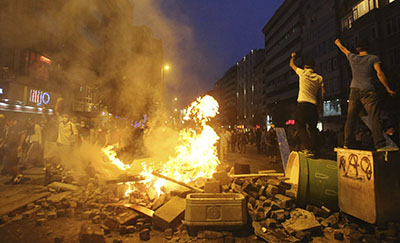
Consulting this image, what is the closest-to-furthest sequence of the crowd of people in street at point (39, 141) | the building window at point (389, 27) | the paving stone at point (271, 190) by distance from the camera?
the paving stone at point (271, 190) < the crowd of people in street at point (39, 141) < the building window at point (389, 27)

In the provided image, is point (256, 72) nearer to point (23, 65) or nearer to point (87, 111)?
point (87, 111)

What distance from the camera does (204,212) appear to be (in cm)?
353

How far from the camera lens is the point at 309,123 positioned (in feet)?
14.2

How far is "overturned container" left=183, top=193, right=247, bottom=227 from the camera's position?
137 inches

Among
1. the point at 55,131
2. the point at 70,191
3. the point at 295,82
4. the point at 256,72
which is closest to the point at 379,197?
the point at 70,191

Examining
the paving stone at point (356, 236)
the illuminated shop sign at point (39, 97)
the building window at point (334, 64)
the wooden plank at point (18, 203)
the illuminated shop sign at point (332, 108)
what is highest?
the building window at point (334, 64)

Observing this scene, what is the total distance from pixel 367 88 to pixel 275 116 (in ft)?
135

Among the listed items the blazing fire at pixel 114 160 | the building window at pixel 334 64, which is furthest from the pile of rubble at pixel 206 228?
the building window at pixel 334 64

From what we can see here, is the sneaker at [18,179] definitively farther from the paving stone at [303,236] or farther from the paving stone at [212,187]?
the paving stone at [303,236]

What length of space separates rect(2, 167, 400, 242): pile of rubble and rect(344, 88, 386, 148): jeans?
4.18ft

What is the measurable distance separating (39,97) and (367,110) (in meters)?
16.9

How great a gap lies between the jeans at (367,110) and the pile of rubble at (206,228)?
1275 millimetres

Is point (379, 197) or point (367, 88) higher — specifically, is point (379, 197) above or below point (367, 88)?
below

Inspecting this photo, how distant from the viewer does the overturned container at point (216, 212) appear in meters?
3.48
